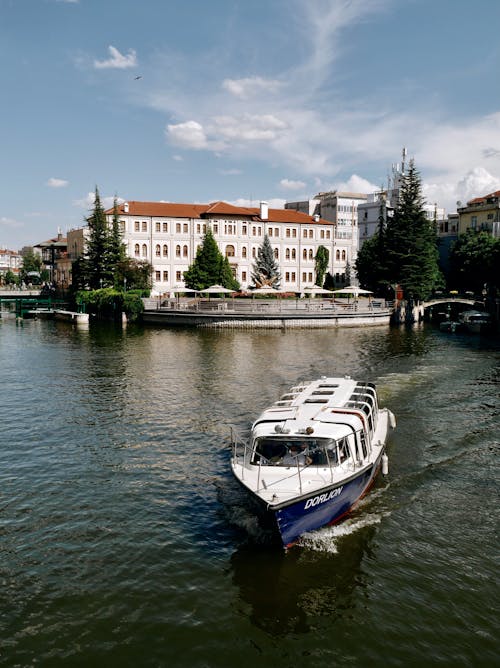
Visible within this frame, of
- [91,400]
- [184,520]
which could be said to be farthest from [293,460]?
[91,400]

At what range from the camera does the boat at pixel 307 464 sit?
14.4 m

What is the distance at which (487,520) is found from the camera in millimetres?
16891

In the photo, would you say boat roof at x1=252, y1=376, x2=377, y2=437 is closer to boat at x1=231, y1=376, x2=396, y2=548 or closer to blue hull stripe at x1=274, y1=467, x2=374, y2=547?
boat at x1=231, y1=376, x2=396, y2=548

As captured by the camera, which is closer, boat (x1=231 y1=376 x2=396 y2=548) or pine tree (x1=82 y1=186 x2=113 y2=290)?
boat (x1=231 y1=376 x2=396 y2=548)

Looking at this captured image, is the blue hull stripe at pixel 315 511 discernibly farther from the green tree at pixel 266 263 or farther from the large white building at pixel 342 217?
the large white building at pixel 342 217

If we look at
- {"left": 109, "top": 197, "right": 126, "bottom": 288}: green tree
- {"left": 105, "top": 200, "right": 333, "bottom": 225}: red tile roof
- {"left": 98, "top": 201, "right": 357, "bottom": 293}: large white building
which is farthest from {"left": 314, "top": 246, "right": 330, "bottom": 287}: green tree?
{"left": 109, "top": 197, "right": 126, "bottom": 288}: green tree

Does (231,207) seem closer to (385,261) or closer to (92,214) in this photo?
(92,214)

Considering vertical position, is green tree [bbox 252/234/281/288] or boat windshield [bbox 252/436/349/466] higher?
green tree [bbox 252/234/281/288]

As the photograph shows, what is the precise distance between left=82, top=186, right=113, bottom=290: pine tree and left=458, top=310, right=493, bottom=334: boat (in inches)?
2052

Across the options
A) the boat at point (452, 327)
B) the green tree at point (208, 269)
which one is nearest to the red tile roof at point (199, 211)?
the green tree at point (208, 269)

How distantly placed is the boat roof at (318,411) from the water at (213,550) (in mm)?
2631

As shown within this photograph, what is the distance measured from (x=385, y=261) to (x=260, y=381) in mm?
54478

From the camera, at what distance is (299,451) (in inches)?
648

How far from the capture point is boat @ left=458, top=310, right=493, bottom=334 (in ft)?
214
